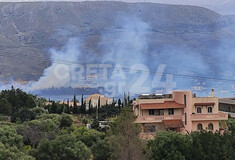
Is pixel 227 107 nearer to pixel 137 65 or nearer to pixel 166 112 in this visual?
pixel 166 112

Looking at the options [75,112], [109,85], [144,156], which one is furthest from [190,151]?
[109,85]

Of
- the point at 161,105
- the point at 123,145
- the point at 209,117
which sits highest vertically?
the point at 161,105

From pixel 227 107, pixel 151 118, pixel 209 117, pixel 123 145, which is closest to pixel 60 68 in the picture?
pixel 227 107

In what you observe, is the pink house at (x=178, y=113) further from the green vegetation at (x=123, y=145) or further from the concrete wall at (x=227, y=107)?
the concrete wall at (x=227, y=107)

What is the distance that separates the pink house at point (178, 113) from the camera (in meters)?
29.3

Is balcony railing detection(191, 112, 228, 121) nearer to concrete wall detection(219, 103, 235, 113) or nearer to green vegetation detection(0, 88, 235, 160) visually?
green vegetation detection(0, 88, 235, 160)

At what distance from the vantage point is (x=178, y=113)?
30.3 metres

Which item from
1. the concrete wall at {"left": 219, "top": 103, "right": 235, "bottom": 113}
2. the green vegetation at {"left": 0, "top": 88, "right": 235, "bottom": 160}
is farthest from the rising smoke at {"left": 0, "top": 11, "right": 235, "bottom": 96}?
the green vegetation at {"left": 0, "top": 88, "right": 235, "bottom": 160}

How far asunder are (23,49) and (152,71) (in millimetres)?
52631

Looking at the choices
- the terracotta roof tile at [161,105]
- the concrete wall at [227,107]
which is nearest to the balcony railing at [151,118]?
the terracotta roof tile at [161,105]

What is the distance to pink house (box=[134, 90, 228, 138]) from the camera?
29.3 m

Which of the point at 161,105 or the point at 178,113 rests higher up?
the point at 161,105

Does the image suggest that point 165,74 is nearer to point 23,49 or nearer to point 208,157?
point 23,49

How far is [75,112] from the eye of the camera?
53781 mm
